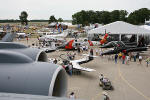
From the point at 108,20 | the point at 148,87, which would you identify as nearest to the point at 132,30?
the point at 148,87

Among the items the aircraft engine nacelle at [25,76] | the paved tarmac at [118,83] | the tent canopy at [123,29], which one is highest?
the tent canopy at [123,29]

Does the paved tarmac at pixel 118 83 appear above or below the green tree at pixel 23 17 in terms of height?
below

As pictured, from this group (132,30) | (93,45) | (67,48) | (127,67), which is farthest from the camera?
(93,45)

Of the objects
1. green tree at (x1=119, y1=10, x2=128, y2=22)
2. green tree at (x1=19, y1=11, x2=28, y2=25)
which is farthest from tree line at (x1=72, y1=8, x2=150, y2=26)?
green tree at (x1=19, y1=11, x2=28, y2=25)

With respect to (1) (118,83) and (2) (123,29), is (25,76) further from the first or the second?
(2) (123,29)

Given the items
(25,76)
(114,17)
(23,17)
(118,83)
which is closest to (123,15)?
(114,17)

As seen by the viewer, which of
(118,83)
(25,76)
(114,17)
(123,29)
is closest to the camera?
(25,76)

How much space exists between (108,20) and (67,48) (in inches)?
3572

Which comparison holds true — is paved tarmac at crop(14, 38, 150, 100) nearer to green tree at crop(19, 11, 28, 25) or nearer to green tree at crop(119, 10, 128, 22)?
green tree at crop(119, 10, 128, 22)

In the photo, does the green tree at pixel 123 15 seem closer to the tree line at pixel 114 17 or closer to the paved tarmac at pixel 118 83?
the tree line at pixel 114 17

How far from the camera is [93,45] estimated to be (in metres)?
39.1

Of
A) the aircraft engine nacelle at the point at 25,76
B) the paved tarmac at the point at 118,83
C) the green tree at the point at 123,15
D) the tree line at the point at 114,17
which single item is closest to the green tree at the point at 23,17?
the tree line at the point at 114,17

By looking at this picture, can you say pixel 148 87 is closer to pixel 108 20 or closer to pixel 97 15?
pixel 108 20

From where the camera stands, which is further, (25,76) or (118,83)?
(118,83)
